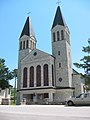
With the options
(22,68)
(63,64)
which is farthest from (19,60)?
(63,64)

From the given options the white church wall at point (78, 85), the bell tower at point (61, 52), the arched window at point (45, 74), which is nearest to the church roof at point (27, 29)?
the bell tower at point (61, 52)

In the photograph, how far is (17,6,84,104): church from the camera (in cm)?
3738

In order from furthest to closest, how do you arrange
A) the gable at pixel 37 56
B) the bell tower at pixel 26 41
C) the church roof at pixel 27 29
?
the church roof at pixel 27 29, the bell tower at pixel 26 41, the gable at pixel 37 56

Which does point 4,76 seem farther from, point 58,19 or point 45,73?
point 58,19

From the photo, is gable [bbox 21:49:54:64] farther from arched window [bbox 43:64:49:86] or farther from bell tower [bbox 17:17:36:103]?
bell tower [bbox 17:17:36:103]

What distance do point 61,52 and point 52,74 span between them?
6.22 m

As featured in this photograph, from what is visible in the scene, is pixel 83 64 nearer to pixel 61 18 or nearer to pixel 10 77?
pixel 61 18

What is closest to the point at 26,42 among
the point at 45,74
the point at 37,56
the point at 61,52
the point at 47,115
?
the point at 37,56

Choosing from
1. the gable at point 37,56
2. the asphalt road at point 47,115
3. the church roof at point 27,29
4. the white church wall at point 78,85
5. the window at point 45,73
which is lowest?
the asphalt road at point 47,115

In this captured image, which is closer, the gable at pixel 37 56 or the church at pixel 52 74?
the church at pixel 52 74

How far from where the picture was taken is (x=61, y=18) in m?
44.9

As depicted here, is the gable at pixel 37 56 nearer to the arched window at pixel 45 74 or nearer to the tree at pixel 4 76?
the arched window at pixel 45 74

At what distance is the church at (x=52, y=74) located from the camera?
123ft

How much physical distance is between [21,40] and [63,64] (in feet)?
53.8
